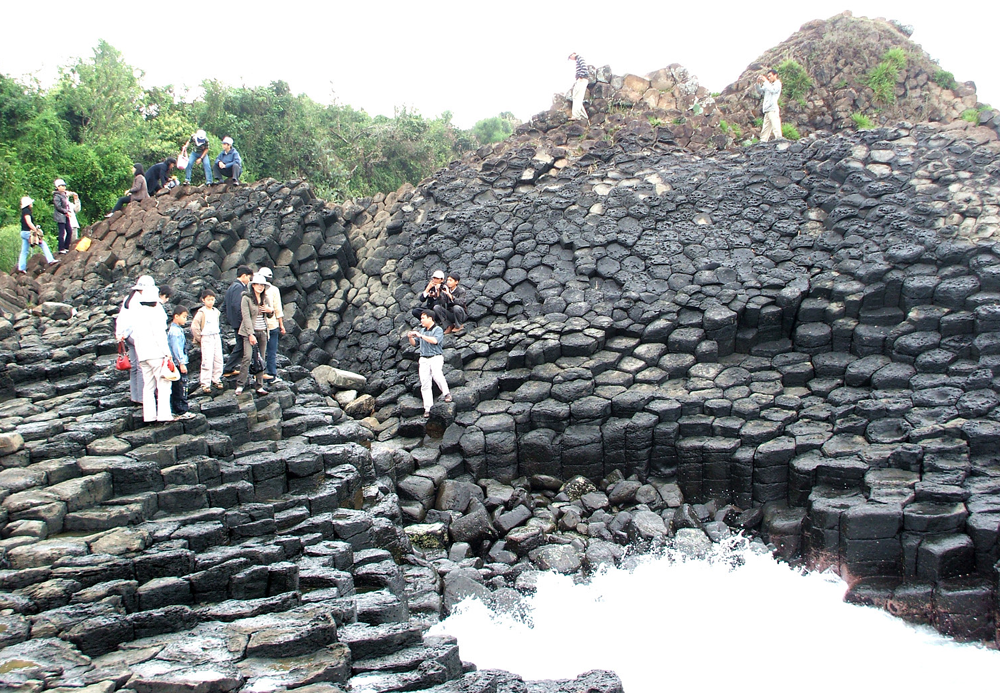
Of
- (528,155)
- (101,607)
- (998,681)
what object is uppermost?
(528,155)

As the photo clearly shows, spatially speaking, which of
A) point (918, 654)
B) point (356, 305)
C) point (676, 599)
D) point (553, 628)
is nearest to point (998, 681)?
point (918, 654)

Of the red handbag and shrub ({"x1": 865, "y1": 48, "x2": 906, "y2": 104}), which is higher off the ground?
shrub ({"x1": 865, "y1": 48, "x2": 906, "y2": 104})

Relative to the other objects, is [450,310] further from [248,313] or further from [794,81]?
[794,81]

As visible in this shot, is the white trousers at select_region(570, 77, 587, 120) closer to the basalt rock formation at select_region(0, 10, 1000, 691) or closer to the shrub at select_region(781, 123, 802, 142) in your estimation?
the basalt rock formation at select_region(0, 10, 1000, 691)

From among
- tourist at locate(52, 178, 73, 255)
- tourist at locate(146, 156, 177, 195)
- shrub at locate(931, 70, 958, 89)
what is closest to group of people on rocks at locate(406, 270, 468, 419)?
tourist at locate(146, 156, 177, 195)

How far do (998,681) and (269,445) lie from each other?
8.64 m

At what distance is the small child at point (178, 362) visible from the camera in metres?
9.95

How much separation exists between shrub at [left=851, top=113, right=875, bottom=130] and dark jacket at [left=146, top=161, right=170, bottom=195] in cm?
1568

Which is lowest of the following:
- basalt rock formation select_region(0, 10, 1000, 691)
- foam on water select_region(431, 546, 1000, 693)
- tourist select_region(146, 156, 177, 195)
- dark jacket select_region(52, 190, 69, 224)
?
foam on water select_region(431, 546, 1000, 693)

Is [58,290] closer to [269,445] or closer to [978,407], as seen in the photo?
[269,445]

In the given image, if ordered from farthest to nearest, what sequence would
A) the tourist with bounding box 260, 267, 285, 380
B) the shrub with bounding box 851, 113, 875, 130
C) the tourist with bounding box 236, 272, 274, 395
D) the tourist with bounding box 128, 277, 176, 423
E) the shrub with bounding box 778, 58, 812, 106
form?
the shrub with bounding box 778, 58, 812, 106 → the shrub with bounding box 851, 113, 875, 130 → the tourist with bounding box 260, 267, 285, 380 → the tourist with bounding box 236, 272, 274, 395 → the tourist with bounding box 128, 277, 176, 423

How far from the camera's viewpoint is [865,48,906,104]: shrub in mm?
18531

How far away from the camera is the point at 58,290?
15.9 meters

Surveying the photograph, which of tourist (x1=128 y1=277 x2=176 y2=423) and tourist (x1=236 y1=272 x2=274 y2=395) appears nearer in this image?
tourist (x1=128 y1=277 x2=176 y2=423)
